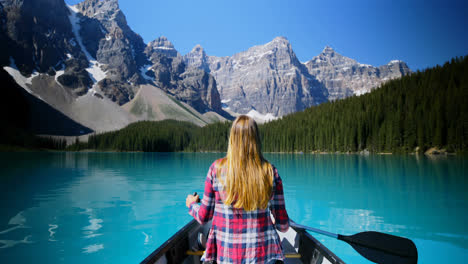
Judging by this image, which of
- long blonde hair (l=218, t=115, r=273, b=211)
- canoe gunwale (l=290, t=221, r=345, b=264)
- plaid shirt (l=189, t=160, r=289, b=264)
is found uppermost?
long blonde hair (l=218, t=115, r=273, b=211)

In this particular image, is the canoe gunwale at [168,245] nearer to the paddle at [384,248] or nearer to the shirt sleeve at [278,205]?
the shirt sleeve at [278,205]

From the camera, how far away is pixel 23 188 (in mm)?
18062

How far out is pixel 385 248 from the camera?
446 cm

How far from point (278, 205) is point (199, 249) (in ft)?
8.79

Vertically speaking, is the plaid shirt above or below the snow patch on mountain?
below

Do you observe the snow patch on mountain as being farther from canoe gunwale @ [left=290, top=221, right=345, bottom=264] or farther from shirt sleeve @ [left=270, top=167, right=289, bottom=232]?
shirt sleeve @ [left=270, top=167, right=289, bottom=232]

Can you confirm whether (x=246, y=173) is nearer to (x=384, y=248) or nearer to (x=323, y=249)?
(x=323, y=249)

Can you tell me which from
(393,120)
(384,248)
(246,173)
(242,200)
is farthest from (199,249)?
(393,120)

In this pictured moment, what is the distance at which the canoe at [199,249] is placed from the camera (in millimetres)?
3693

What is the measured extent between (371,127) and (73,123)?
622 ft

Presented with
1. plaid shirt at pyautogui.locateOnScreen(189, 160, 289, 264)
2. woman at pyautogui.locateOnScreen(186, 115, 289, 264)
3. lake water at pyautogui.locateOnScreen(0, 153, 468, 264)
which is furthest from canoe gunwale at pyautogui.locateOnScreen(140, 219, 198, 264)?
lake water at pyautogui.locateOnScreen(0, 153, 468, 264)

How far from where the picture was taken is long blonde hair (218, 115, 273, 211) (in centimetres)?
254

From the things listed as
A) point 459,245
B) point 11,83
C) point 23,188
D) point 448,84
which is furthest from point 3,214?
point 11,83

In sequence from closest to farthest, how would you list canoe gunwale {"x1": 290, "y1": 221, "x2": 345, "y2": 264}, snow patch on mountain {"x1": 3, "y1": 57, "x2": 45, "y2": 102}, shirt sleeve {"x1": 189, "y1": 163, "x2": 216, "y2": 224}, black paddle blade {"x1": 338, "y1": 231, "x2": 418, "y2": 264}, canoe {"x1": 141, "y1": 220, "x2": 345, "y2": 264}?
shirt sleeve {"x1": 189, "y1": 163, "x2": 216, "y2": 224} < canoe gunwale {"x1": 290, "y1": 221, "x2": 345, "y2": 264} < canoe {"x1": 141, "y1": 220, "x2": 345, "y2": 264} < black paddle blade {"x1": 338, "y1": 231, "x2": 418, "y2": 264} < snow patch on mountain {"x1": 3, "y1": 57, "x2": 45, "y2": 102}
